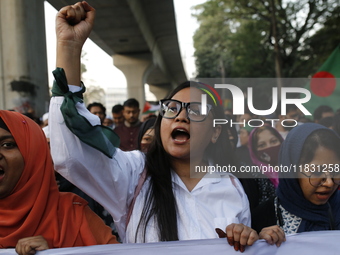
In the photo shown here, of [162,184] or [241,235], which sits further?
[162,184]

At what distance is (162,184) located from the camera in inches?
70.8

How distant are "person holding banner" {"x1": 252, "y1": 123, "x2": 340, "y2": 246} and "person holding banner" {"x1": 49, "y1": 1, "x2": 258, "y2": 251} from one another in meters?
0.30

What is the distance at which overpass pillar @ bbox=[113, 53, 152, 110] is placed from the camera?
2248 centimetres

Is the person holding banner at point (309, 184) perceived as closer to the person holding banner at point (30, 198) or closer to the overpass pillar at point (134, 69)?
the person holding banner at point (30, 198)

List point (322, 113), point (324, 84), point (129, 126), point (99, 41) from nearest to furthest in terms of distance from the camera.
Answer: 1. point (322, 113)
2. point (129, 126)
3. point (324, 84)
4. point (99, 41)

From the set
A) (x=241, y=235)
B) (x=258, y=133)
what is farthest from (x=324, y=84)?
(x=241, y=235)

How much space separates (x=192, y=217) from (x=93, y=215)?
18.7 inches

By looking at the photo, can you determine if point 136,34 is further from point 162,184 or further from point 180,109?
point 162,184

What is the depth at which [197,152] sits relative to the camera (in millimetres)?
1924

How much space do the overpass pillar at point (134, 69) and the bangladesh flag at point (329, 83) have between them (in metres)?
15.8

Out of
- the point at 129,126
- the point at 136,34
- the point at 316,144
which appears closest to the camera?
the point at 316,144

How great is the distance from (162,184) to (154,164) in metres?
0.11

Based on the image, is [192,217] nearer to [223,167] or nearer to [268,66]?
[223,167]

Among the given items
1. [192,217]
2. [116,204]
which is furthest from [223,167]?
[116,204]
